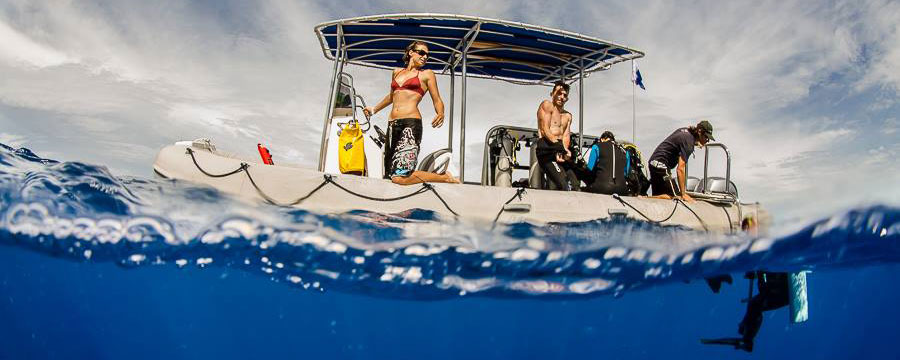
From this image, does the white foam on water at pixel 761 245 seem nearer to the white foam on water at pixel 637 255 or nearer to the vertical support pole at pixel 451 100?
the white foam on water at pixel 637 255

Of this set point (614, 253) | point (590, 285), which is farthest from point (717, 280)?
point (614, 253)

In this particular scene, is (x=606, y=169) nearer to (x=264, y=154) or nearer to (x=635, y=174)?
(x=635, y=174)

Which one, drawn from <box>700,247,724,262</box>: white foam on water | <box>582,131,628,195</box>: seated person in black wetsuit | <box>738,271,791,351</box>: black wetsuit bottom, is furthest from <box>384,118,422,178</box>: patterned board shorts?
<box>738,271,791,351</box>: black wetsuit bottom

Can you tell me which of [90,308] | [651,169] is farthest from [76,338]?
[651,169]

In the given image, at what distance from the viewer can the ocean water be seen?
556cm

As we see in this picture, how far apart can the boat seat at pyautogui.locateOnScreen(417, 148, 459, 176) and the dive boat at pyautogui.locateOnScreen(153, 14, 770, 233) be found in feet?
0.06

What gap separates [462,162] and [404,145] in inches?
44.3

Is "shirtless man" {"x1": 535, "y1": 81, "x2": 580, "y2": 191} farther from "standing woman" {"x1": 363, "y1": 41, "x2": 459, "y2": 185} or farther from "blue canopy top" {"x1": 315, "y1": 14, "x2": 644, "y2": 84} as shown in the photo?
"standing woman" {"x1": 363, "y1": 41, "x2": 459, "y2": 185}

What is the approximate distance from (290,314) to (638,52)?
910 centimetres

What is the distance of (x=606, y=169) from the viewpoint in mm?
6609

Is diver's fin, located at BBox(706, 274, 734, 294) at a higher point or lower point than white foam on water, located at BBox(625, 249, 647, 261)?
lower

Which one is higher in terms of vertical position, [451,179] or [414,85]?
[414,85]

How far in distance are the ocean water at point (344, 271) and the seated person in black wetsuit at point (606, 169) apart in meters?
0.76

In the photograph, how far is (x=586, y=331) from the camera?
1086 centimetres
